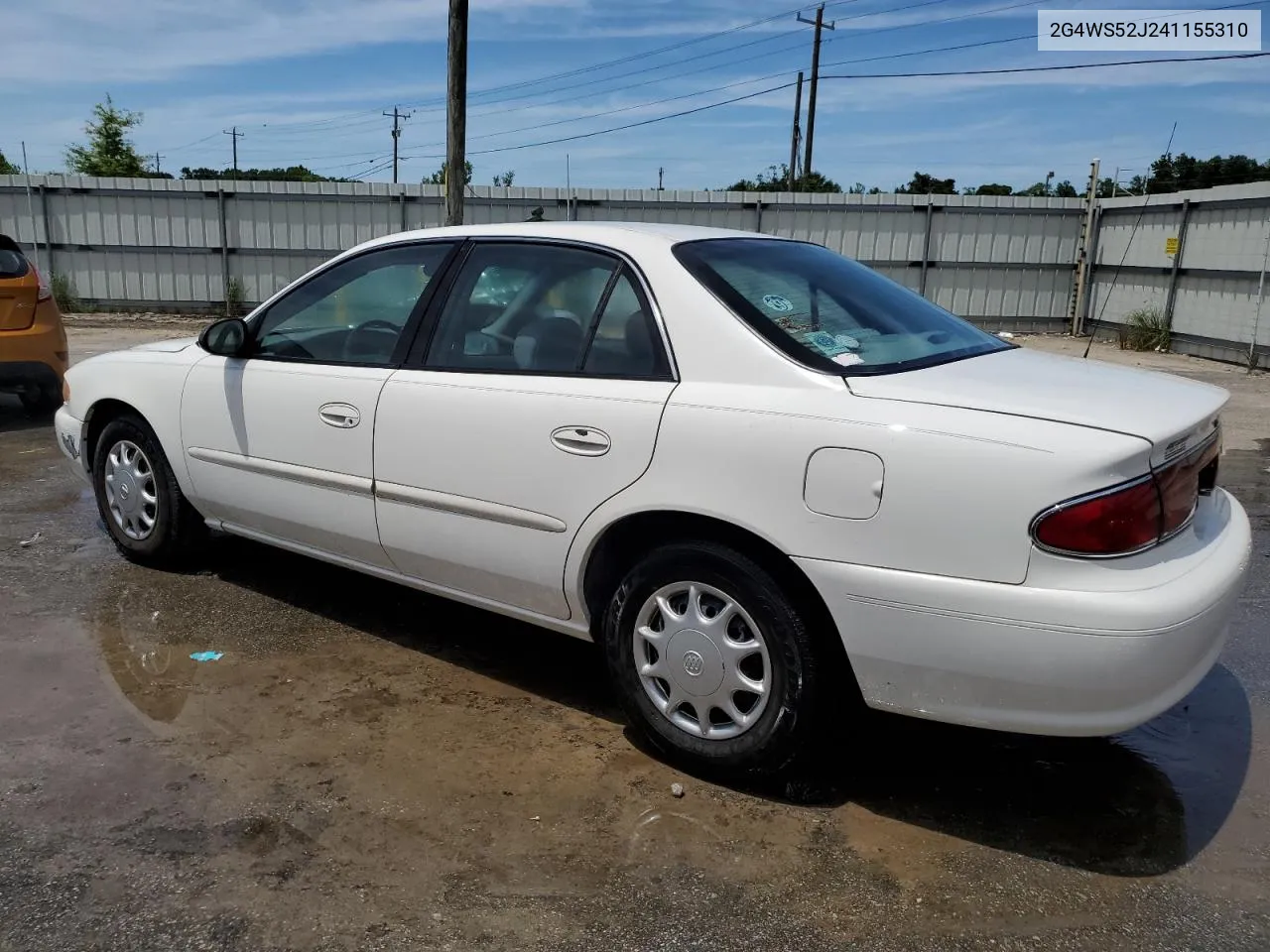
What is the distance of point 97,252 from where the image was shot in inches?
697

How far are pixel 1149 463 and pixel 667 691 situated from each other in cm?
146

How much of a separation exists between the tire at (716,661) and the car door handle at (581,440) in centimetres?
35

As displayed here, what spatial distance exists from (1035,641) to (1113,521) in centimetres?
34

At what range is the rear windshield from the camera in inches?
119

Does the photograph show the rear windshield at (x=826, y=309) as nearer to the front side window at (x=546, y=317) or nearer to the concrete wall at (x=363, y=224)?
the front side window at (x=546, y=317)

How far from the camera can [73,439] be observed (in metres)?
5.12

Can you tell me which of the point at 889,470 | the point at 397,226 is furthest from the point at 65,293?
the point at 889,470

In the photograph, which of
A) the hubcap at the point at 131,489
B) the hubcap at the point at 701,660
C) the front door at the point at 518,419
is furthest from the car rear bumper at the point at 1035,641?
the hubcap at the point at 131,489

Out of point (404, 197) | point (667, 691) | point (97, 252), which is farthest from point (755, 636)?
point (97, 252)

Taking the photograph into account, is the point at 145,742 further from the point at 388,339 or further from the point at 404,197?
the point at 404,197

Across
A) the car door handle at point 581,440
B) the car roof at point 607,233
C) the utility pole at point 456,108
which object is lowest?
the car door handle at point 581,440

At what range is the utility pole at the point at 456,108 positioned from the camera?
13.8 metres

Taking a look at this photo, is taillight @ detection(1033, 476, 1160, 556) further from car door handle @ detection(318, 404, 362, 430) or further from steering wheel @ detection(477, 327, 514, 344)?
car door handle @ detection(318, 404, 362, 430)

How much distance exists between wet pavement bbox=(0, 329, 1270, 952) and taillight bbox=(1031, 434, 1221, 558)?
875mm
